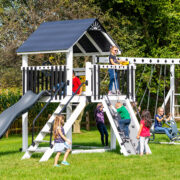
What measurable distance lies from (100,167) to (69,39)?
4.63 meters

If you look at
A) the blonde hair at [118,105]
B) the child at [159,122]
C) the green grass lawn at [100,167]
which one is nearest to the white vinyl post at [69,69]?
the blonde hair at [118,105]

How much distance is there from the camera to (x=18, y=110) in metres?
15.0

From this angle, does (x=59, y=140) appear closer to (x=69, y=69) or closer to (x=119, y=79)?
(x=69, y=69)

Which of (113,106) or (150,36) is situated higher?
(150,36)

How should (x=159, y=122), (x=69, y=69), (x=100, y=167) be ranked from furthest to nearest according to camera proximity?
(x=159, y=122)
(x=69, y=69)
(x=100, y=167)

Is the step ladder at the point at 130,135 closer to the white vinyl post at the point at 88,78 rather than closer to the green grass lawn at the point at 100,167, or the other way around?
the green grass lawn at the point at 100,167

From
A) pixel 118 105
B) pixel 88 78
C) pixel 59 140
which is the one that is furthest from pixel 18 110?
pixel 118 105

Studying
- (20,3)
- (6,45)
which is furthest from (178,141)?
(20,3)

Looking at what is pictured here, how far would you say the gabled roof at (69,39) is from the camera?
1565cm

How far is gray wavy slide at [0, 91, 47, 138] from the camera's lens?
14633mm

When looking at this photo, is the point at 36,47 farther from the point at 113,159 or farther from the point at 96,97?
the point at 113,159

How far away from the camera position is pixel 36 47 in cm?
1614

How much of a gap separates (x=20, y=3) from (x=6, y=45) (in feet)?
9.49

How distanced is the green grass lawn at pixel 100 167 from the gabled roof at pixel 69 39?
10.7 ft
